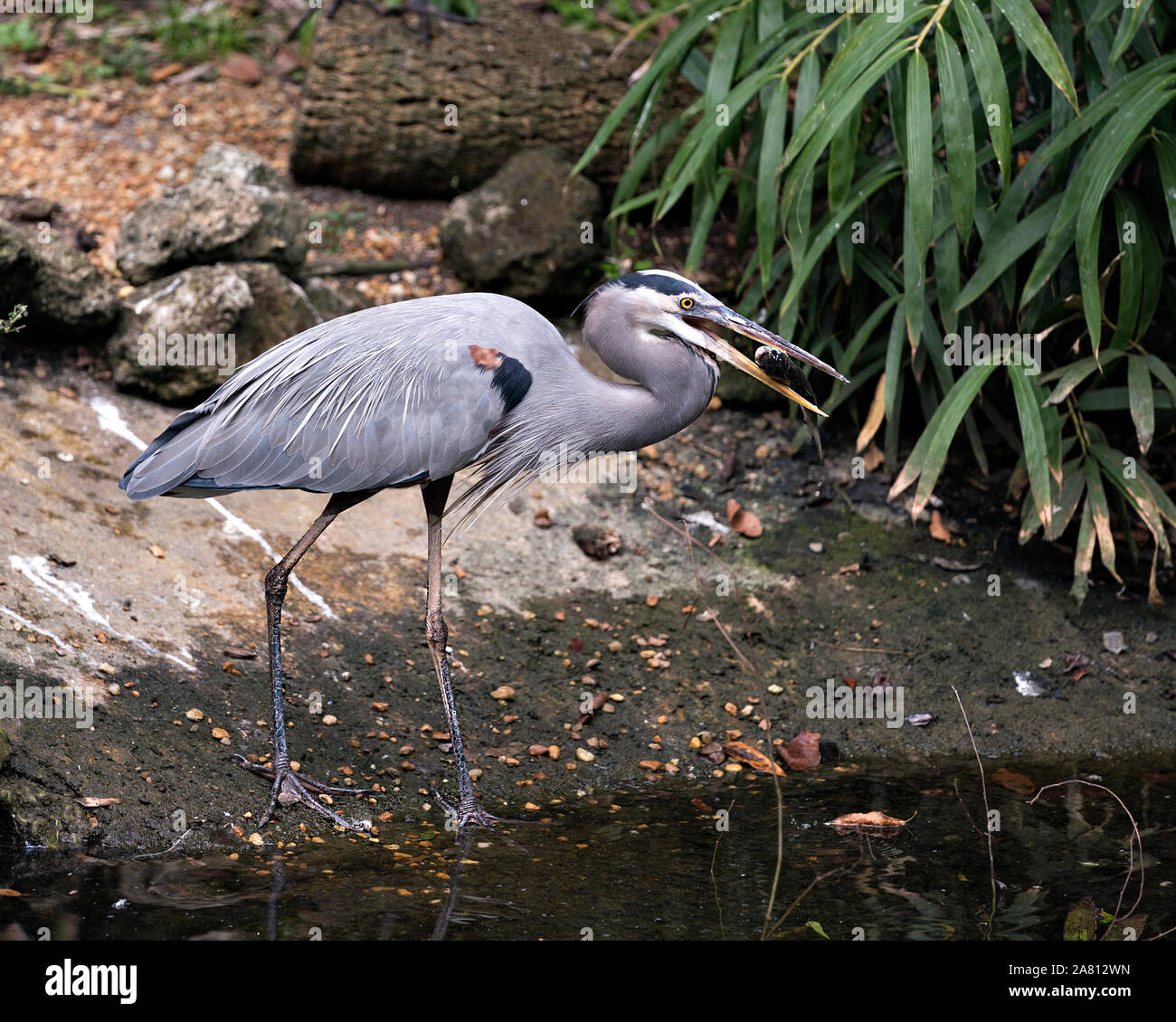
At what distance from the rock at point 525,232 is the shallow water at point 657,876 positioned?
135 inches

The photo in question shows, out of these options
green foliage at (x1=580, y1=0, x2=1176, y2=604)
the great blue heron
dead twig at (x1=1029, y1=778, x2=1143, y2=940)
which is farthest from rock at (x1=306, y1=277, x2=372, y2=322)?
dead twig at (x1=1029, y1=778, x2=1143, y2=940)

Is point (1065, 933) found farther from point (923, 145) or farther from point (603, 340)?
point (923, 145)

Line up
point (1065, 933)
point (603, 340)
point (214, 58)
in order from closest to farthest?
1. point (1065, 933)
2. point (603, 340)
3. point (214, 58)

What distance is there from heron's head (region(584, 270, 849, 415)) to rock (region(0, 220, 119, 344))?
295 cm

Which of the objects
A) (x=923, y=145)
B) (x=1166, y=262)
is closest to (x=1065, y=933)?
(x=923, y=145)

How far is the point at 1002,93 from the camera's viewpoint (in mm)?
4934

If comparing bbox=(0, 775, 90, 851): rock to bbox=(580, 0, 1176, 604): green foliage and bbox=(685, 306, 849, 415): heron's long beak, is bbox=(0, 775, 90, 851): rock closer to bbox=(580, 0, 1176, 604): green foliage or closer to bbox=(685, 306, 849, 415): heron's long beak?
bbox=(685, 306, 849, 415): heron's long beak

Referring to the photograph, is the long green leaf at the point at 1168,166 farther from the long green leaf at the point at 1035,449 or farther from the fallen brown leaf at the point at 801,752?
the fallen brown leaf at the point at 801,752

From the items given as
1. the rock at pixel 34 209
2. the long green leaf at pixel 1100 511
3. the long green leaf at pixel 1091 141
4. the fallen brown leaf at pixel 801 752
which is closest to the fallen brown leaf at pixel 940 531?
the long green leaf at pixel 1100 511

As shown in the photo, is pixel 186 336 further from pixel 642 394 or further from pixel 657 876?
pixel 657 876

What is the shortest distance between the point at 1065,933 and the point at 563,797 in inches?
66.8

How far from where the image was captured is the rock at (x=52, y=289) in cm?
571

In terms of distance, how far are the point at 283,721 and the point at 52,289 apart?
283cm

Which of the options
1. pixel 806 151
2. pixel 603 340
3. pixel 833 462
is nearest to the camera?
pixel 603 340
